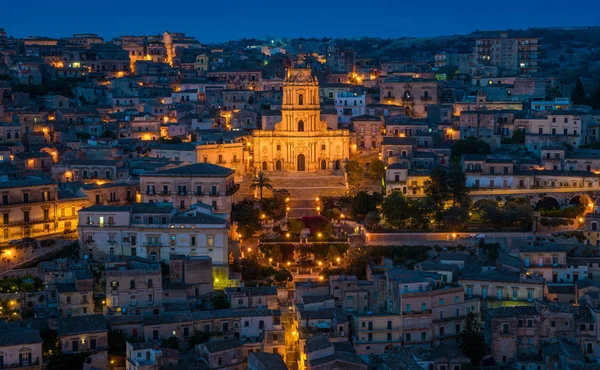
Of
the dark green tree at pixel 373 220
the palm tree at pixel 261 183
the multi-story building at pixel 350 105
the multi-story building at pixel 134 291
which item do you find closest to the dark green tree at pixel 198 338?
the multi-story building at pixel 134 291

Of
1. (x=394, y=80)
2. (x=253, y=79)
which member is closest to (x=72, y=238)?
(x=394, y=80)

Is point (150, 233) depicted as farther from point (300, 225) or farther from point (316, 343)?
point (316, 343)

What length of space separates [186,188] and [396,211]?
26.6 feet

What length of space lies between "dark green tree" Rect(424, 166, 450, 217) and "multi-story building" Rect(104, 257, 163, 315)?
12683mm

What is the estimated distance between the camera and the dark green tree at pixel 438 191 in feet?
134

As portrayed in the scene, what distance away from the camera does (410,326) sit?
105 feet

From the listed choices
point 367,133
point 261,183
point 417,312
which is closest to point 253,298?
point 417,312

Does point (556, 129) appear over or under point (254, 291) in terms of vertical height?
over

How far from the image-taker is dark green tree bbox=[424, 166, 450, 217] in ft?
134

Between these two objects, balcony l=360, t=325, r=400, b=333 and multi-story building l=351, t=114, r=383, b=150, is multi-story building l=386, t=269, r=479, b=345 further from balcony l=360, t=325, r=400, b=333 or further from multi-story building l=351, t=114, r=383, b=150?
multi-story building l=351, t=114, r=383, b=150

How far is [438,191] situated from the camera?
40906 mm

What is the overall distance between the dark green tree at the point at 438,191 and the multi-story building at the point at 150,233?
8830mm

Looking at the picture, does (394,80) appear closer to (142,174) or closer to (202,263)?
(142,174)

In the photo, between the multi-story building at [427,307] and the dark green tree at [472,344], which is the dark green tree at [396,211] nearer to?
the multi-story building at [427,307]
